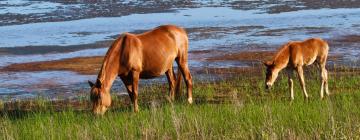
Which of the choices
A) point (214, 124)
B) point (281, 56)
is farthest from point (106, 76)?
point (281, 56)

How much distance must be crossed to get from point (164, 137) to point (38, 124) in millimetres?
2671

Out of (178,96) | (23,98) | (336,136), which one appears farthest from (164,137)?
(23,98)

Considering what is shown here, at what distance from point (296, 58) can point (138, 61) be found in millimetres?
3458

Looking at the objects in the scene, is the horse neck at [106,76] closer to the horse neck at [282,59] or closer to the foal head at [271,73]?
the foal head at [271,73]

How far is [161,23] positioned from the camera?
32656 millimetres

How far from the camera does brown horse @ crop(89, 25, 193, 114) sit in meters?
12.0

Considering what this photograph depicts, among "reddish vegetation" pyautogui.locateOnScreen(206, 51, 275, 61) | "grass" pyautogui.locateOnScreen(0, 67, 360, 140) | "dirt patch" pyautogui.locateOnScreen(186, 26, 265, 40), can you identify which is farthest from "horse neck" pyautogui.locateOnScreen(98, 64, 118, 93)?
"dirt patch" pyautogui.locateOnScreen(186, 26, 265, 40)

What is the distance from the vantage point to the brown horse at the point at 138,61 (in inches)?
474

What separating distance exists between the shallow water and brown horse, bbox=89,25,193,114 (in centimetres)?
501

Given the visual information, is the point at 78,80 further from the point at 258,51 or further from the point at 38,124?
the point at 38,124

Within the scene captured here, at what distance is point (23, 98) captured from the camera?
695 inches

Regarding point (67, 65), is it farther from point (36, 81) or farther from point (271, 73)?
point (271, 73)

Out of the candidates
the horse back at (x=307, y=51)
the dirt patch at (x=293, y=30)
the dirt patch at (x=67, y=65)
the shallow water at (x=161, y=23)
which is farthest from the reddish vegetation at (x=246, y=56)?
the horse back at (x=307, y=51)

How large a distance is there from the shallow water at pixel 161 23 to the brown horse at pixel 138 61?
501 cm
